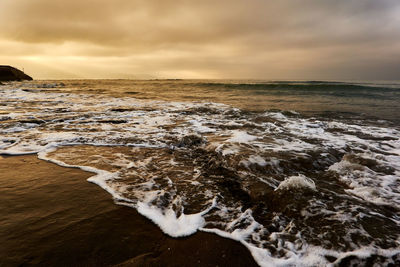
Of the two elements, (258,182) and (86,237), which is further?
(258,182)

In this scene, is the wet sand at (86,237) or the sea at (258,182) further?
the sea at (258,182)

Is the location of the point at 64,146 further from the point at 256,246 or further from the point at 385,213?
the point at 385,213

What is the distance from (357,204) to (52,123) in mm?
8604

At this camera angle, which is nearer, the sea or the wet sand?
the wet sand

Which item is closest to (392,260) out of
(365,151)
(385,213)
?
(385,213)

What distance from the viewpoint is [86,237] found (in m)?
2.05

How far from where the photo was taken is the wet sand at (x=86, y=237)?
1.83 m

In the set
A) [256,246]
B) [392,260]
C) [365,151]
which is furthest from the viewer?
[365,151]

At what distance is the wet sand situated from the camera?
5.99 ft

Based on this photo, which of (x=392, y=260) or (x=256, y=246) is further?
(x=256, y=246)

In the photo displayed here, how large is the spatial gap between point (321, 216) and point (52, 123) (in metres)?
8.27

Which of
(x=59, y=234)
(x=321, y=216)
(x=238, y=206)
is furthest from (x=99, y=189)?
(x=321, y=216)

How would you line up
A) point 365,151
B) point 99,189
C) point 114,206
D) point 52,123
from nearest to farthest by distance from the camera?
point 114,206 → point 99,189 → point 365,151 → point 52,123

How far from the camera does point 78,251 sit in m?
1.88
